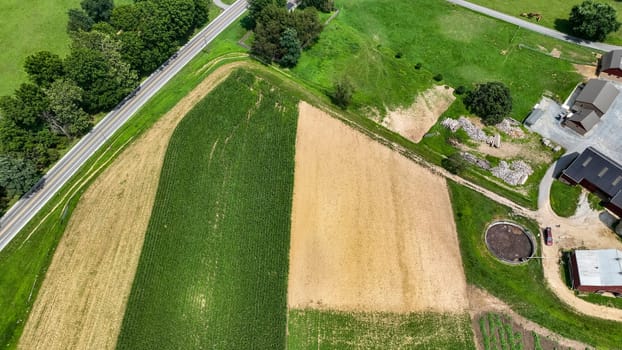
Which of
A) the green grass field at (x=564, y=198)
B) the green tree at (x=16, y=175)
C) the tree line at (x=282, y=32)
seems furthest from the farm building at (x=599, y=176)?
the green tree at (x=16, y=175)

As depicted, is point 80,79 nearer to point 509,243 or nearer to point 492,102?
point 492,102

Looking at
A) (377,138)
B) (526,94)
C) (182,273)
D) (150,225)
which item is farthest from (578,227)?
(150,225)

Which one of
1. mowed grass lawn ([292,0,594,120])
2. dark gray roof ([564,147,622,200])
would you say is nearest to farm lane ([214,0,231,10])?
mowed grass lawn ([292,0,594,120])

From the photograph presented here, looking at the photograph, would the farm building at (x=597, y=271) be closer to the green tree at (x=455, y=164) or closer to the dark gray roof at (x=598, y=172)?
the dark gray roof at (x=598, y=172)

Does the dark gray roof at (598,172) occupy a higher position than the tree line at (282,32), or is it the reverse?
the tree line at (282,32)

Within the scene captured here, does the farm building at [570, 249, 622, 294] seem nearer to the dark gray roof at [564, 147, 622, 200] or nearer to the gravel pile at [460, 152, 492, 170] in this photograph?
the dark gray roof at [564, 147, 622, 200]

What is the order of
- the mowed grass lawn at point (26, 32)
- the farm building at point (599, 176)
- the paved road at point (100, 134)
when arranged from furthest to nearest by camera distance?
the mowed grass lawn at point (26, 32) → the paved road at point (100, 134) → the farm building at point (599, 176)
